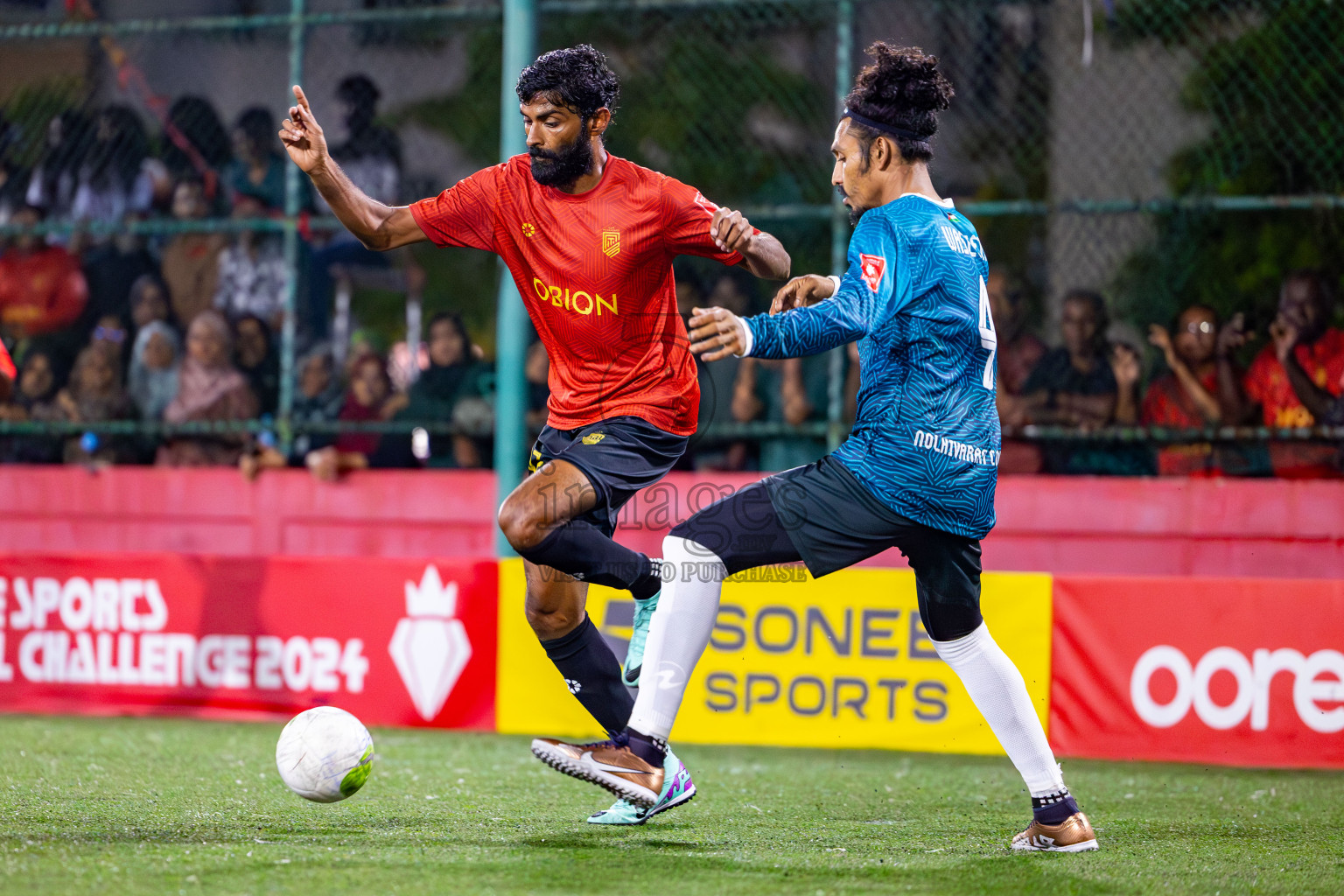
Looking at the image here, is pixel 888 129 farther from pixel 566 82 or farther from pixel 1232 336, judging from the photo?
pixel 1232 336

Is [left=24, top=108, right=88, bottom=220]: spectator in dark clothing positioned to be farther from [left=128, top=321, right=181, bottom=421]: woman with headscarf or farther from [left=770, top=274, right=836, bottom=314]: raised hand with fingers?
[left=770, top=274, right=836, bottom=314]: raised hand with fingers

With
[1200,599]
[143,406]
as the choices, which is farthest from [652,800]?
[143,406]

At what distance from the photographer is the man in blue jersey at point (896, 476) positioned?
169 inches

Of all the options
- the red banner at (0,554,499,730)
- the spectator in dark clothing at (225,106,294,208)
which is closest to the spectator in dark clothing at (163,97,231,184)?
the spectator in dark clothing at (225,106,294,208)

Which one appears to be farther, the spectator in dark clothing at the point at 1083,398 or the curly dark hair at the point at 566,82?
the spectator in dark clothing at the point at 1083,398

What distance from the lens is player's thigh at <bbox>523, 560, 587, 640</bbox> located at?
5.07m

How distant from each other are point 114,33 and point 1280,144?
264 inches

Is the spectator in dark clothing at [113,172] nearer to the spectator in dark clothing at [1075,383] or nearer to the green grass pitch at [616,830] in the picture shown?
the green grass pitch at [616,830]

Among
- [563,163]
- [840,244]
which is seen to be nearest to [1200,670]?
[840,244]

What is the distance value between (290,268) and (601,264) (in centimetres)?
458

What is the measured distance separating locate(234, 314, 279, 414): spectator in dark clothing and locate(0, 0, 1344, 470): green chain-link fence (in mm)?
336

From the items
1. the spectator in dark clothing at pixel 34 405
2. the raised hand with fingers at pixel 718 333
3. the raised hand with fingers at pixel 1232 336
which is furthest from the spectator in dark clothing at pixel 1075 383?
the spectator in dark clothing at pixel 34 405

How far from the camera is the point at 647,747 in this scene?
4.36m

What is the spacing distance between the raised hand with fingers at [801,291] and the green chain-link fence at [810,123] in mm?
3814
